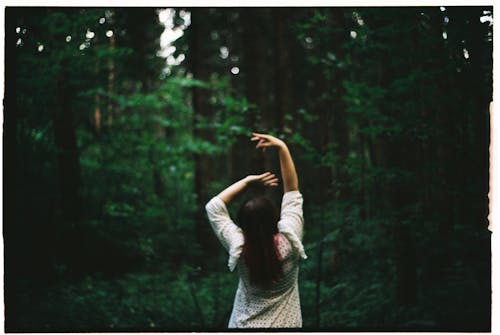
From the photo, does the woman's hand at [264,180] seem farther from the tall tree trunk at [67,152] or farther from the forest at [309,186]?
the tall tree trunk at [67,152]

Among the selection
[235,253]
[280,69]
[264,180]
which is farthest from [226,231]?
[280,69]

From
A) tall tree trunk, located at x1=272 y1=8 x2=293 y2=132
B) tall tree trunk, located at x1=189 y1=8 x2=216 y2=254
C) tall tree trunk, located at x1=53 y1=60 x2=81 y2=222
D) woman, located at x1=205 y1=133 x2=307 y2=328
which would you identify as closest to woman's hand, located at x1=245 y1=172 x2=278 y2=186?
woman, located at x1=205 y1=133 x2=307 y2=328

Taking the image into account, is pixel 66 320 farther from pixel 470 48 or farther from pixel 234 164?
pixel 234 164

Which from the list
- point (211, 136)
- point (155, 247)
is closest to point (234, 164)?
point (211, 136)

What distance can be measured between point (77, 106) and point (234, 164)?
7.53 meters

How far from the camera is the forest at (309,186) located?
15.8 feet

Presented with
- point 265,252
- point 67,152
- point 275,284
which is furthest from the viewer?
point 67,152

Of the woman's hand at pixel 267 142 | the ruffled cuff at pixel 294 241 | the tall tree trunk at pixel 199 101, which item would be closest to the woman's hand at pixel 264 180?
the woman's hand at pixel 267 142

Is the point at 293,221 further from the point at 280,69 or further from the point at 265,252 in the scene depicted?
the point at 280,69

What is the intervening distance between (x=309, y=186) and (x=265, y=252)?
3.87 m

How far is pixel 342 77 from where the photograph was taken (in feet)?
25.6

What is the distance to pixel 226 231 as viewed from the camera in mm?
3105

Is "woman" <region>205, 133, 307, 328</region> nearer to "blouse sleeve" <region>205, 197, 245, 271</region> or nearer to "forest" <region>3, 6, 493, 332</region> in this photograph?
"blouse sleeve" <region>205, 197, 245, 271</region>

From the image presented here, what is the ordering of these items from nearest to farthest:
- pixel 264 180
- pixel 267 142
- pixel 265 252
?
pixel 265 252 → pixel 264 180 → pixel 267 142
